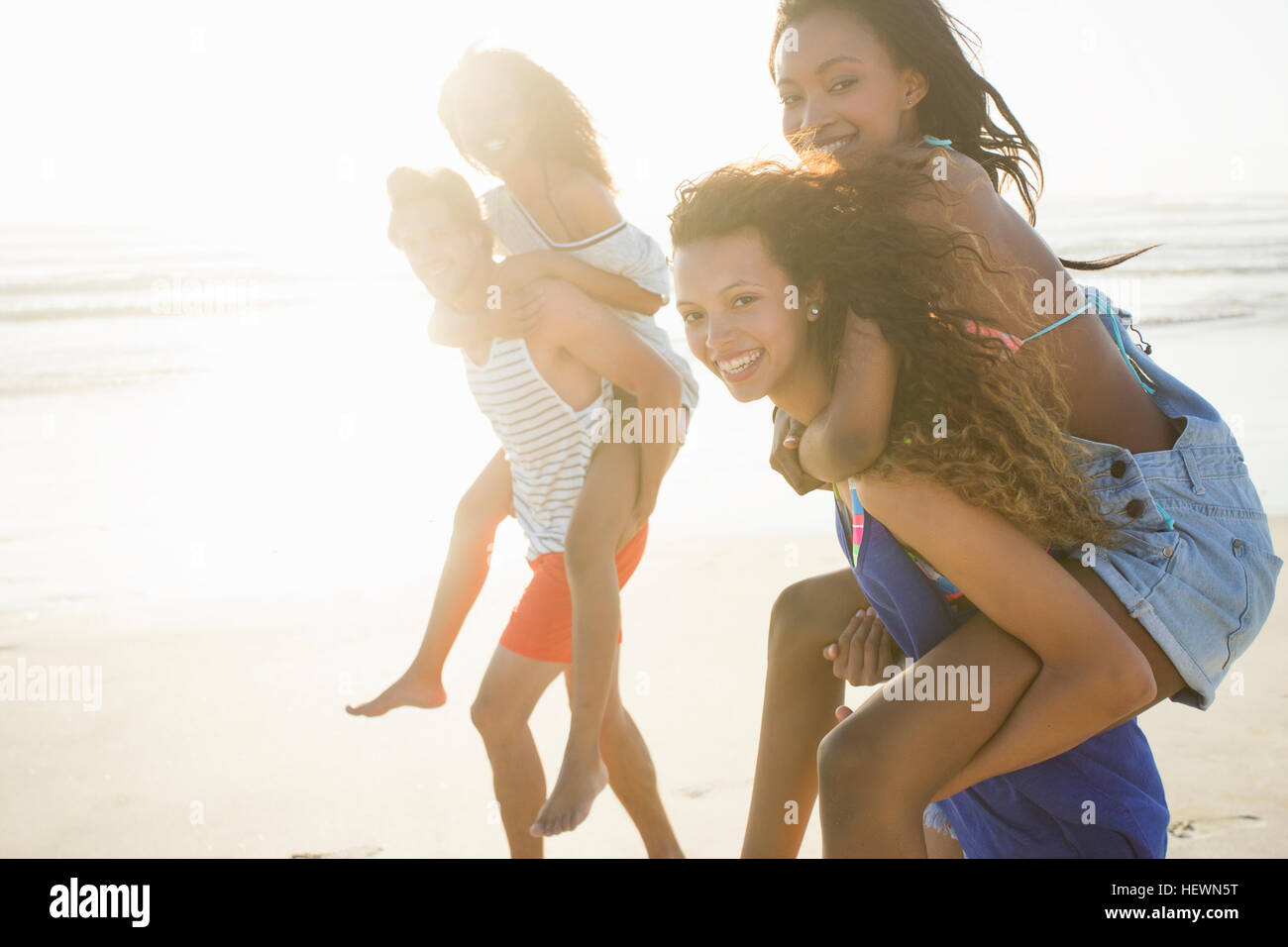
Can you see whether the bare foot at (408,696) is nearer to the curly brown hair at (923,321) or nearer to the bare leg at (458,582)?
the bare leg at (458,582)

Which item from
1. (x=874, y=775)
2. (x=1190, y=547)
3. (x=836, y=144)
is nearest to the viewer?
(x=874, y=775)

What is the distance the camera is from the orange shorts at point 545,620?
10.8ft

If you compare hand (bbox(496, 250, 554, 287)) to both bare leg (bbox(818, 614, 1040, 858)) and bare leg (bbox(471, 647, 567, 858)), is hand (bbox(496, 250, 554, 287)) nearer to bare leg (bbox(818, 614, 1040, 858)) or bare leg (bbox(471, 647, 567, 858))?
bare leg (bbox(471, 647, 567, 858))

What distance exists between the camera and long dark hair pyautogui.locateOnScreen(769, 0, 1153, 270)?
2635 mm

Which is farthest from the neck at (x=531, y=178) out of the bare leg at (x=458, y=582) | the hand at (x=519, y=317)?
the bare leg at (x=458, y=582)

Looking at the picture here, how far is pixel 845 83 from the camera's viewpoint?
2.63 meters

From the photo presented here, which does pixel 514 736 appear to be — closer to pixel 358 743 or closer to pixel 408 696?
pixel 408 696

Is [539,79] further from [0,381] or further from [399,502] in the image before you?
[0,381]

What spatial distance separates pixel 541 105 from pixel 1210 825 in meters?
3.09

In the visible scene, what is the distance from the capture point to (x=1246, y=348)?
11.2m

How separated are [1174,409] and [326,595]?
14.5 ft

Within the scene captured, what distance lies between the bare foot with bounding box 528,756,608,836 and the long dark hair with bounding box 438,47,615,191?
185cm

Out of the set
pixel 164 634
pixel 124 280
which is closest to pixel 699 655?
pixel 164 634

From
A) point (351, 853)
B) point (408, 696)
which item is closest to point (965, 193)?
point (408, 696)
